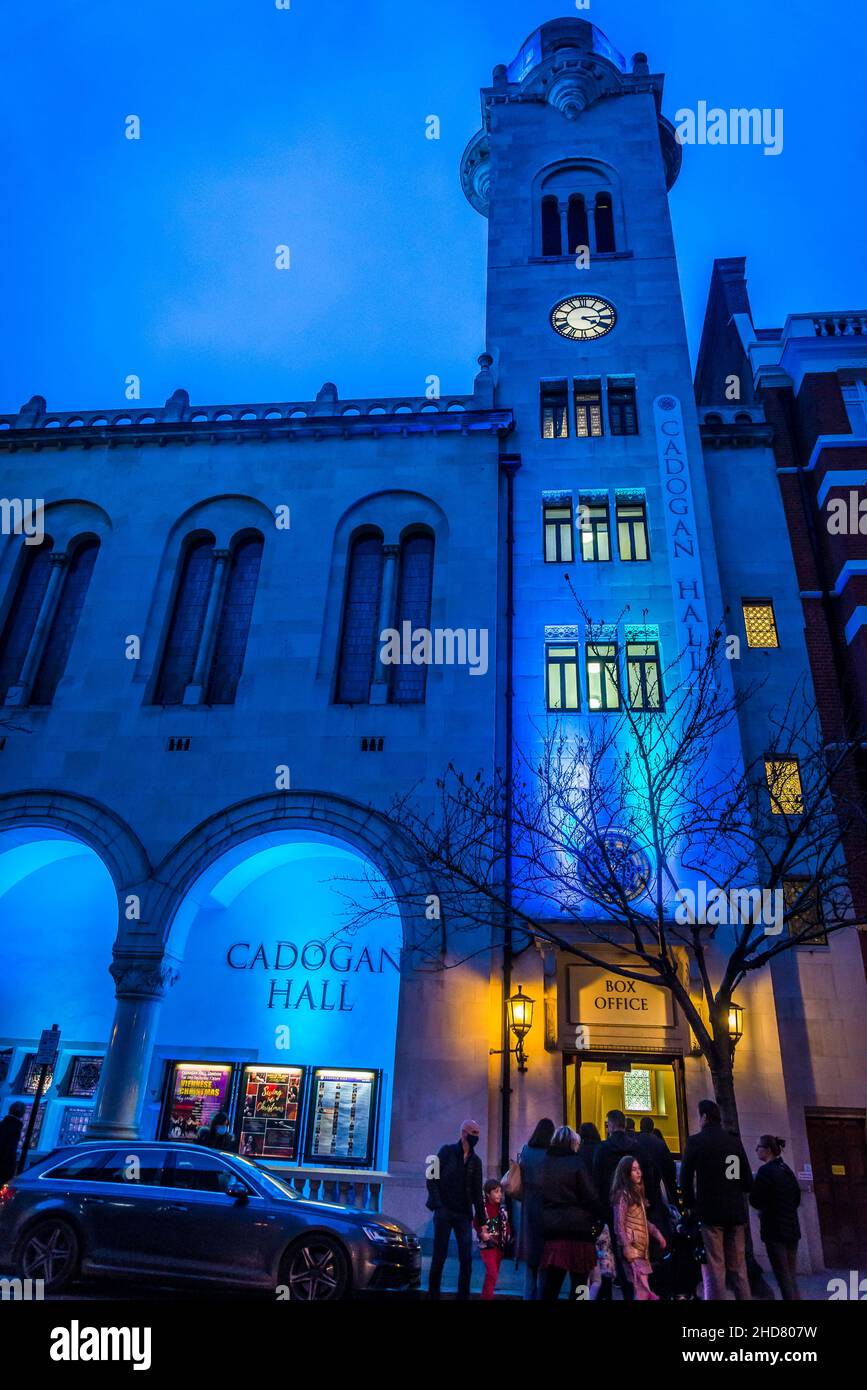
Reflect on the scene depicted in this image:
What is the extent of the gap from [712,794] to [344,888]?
8152 millimetres

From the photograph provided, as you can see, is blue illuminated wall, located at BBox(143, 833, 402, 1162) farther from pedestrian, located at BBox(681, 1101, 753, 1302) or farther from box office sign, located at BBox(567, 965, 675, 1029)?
pedestrian, located at BBox(681, 1101, 753, 1302)

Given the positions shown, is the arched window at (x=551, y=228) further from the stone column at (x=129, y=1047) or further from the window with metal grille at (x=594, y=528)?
the stone column at (x=129, y=1047)

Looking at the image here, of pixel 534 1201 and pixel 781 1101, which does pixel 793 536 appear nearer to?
pixel 781 1101

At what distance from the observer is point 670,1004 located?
15852 millimetres

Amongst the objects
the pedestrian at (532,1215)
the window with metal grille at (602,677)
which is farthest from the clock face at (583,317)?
the pedestrian at (532,1215)

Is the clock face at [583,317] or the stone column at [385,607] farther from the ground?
the clock face at [583,317]

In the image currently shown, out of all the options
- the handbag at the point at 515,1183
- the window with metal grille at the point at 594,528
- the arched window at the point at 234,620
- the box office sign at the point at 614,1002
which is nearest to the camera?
the handbag at the point at 515,1183

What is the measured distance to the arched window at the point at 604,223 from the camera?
85.6 feet

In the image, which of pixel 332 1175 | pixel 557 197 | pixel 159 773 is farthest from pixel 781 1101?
pixel 557 197

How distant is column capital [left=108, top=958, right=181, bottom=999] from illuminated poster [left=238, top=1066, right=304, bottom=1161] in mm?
2876

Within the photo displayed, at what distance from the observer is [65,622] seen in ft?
68.5

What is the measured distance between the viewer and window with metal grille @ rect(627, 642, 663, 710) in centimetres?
1817

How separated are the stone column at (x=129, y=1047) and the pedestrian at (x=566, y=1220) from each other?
10.0m

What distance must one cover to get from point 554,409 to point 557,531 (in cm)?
415
